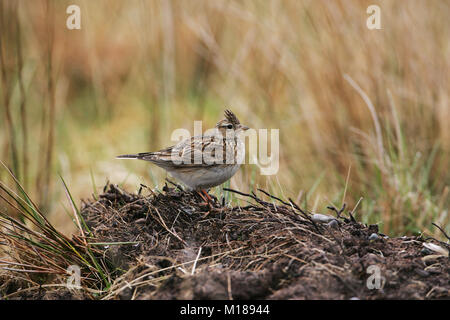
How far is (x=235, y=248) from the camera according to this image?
2.83m

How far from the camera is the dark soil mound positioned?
239cm

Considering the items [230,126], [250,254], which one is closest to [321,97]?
[230,126]

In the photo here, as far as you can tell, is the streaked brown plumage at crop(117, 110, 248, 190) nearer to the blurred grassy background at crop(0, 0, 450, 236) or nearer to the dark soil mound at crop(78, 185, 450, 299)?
the dark soil mound at crop(78, 185, 450, 299)

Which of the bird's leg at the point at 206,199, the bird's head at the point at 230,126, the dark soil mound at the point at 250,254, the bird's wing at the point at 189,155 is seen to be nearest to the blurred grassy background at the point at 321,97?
the bird's head at the point at 230,126

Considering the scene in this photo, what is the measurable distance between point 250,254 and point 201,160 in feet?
3.68

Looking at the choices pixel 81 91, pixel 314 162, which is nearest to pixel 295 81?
pixel 314 162

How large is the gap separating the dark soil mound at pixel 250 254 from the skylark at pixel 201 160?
228 mm

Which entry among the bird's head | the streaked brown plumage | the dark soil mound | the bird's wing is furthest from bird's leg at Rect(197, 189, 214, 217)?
the bird's head

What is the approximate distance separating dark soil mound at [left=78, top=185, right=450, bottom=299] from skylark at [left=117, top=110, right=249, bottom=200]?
0.75 feet

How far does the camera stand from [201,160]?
3725 mm

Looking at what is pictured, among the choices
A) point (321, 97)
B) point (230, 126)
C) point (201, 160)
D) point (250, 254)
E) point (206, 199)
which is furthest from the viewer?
point (321, 97)

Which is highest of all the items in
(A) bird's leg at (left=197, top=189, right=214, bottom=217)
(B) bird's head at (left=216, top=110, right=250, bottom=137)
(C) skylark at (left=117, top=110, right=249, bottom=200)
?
(B) bird's head at (left=216, top=110, right=250, bottom=137)

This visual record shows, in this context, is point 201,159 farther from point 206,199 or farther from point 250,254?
point 250,254

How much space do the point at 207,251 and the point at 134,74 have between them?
6.13 meters
